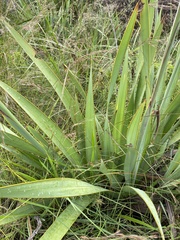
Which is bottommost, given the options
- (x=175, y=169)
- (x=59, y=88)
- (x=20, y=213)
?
(x=175, y=169)

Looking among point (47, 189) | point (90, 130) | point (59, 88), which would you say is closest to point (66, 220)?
point (47, 189)

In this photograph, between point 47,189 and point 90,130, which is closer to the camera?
point 47,189

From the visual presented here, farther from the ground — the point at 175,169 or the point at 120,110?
the point at 120,110

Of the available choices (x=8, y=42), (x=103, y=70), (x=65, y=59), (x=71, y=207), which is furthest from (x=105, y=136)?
(x=8, y=42)

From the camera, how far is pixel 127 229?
1.24 m

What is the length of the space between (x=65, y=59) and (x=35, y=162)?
652 millimetres

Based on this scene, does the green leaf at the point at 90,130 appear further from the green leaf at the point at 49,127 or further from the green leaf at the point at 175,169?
the green leaf at the point at 175,169

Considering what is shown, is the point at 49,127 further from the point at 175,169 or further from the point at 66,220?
the point at 175,169

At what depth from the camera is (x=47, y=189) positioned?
41.4 inches

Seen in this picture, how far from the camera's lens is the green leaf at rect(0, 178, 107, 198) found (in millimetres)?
1004

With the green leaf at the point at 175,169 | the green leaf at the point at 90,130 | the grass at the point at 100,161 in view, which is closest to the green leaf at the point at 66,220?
the grass at the point at 100,161

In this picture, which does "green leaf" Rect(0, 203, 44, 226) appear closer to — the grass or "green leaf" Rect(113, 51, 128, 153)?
the grass

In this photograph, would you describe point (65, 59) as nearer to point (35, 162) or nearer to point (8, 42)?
point (8, 42)

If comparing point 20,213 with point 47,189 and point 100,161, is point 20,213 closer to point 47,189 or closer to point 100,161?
Answer: point 47,189
